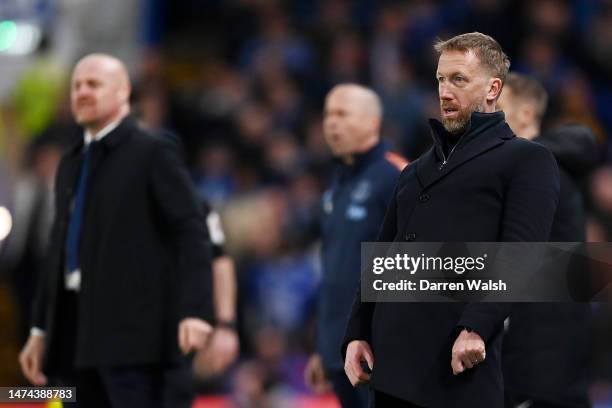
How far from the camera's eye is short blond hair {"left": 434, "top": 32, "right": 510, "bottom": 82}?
379 cm

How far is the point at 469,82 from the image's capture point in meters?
3.78

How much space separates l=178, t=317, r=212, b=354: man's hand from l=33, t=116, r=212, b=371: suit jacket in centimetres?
4

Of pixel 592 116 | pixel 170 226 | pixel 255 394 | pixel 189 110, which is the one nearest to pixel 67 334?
pixel 170 226

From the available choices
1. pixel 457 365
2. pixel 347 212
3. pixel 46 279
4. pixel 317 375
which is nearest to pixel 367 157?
pixel 347 212

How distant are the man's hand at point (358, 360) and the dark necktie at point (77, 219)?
1.77 m

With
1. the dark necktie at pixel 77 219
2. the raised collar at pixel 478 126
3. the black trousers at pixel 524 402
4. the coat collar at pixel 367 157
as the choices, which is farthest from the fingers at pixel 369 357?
the coat collar at pixel 367 157

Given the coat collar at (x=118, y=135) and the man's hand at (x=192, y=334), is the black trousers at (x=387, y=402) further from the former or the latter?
the coat collar at (x=118, y=135)

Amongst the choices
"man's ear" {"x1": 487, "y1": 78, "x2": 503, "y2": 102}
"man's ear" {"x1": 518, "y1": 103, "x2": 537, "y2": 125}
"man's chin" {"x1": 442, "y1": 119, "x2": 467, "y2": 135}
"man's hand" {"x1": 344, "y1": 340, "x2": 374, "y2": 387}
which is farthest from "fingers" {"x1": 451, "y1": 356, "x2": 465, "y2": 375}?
"man's ear" {"x1": 518, "y1": 103, "x2": 537, "y2": 125}

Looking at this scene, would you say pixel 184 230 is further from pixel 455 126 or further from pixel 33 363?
pixel 455 126

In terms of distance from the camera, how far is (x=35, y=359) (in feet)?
17.6

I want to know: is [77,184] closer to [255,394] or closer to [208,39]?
[255,394]

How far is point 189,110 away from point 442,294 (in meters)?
8.03

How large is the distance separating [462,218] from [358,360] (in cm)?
56

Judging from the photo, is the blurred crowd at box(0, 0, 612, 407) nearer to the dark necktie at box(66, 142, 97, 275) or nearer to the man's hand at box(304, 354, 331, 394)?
the dark necktie at box(66, 142, 97, 275)
